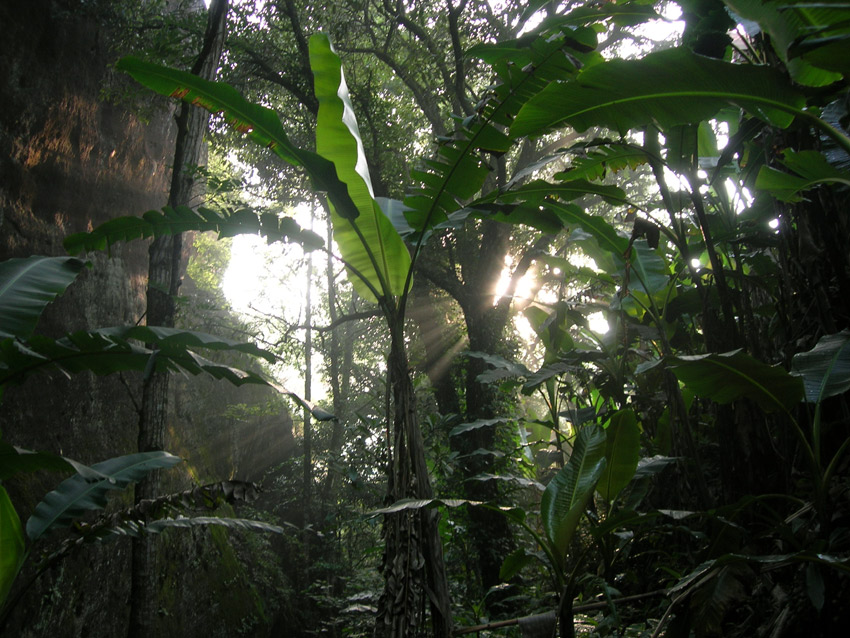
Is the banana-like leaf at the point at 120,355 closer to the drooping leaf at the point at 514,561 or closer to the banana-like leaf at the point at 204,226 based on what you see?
the banana-like leaf at the point at 204,226

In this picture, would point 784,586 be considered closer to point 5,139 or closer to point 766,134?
point 766,134

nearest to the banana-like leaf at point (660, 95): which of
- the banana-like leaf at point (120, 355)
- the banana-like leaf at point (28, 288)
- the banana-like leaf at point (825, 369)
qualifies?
the banana-like leaf at point (825, 369)

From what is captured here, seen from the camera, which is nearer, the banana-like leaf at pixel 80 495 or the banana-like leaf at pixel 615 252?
the banana-like leaf at pixel 80 495

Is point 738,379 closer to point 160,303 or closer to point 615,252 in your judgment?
point 615,252

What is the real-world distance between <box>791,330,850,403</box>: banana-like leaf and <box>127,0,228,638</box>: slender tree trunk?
3150 millimetres

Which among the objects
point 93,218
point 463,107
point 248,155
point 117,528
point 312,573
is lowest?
point 312,573

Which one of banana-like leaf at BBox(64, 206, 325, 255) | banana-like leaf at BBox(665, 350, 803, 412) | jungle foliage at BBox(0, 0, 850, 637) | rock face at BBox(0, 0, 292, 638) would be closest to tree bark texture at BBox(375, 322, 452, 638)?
jungle foliage at BBox(0, 0, 850, 637)

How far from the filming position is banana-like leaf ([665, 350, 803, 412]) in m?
1.82

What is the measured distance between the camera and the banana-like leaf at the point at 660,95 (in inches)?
68.4

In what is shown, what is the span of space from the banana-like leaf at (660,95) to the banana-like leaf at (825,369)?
0.80m

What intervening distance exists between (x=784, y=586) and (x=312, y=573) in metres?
8.26

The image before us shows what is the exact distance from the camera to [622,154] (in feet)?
9.46

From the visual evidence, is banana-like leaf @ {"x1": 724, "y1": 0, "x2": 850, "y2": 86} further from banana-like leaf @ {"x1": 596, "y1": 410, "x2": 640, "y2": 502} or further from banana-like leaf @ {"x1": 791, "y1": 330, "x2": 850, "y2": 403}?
banana-like leaf @ {"x1": 596, "y1": 410, "x2": 640, "y2": 502}

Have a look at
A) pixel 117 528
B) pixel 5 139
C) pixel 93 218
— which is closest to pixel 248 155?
pixel 93 218
